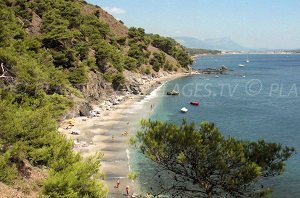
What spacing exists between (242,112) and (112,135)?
32.5 metres

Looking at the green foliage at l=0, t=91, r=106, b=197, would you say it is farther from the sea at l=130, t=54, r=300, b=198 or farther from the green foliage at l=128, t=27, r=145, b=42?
the green foliage at l=128, t=27, r=145, b=42

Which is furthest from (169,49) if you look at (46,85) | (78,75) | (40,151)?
(40,151)

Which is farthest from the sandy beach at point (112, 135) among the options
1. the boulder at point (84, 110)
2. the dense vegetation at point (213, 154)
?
the dense vegetation at point (213, 154)

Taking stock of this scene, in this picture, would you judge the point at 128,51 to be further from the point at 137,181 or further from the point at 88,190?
the point at 88,190

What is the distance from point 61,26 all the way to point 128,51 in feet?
154

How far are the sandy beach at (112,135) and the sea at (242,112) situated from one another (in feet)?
5.44

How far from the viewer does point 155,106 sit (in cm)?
7550

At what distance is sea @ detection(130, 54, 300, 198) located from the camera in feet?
127

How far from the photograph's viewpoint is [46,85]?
5156 centimetres

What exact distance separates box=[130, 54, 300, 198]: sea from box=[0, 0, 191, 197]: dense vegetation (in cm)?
1232

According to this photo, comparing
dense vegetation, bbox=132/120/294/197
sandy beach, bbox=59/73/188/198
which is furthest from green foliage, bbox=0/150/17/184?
sandy beach, bbox=59/73/188/198

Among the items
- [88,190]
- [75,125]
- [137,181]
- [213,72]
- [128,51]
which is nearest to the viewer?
[88,190]

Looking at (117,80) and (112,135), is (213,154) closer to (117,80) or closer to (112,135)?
(112,135)

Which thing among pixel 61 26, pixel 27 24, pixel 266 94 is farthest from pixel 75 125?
pixel 266 94
